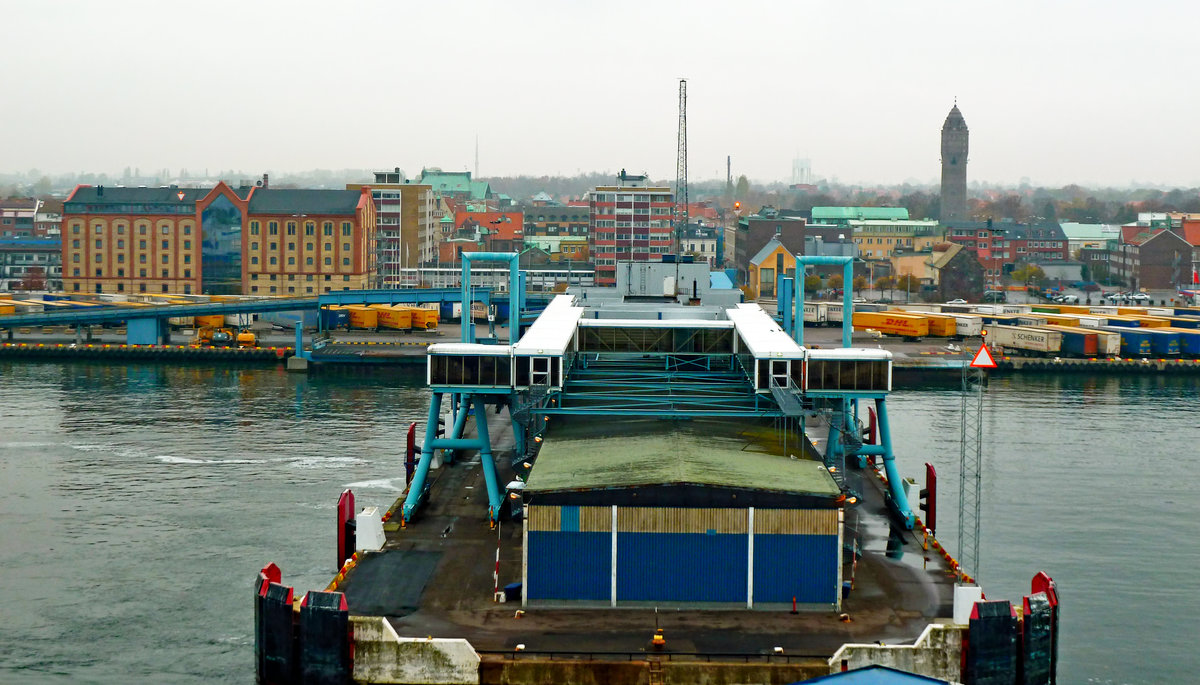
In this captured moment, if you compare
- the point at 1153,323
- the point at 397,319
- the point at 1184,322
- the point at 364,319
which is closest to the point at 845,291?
the point at 397,319

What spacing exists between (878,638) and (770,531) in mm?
3005

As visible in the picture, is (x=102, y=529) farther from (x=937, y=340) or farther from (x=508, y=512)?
(x=937, y=340)

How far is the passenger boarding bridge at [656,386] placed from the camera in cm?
3625

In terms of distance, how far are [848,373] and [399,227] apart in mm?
109697

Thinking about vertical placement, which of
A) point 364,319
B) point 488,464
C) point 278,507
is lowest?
point 278,507

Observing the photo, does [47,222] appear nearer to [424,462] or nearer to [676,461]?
[424,462]

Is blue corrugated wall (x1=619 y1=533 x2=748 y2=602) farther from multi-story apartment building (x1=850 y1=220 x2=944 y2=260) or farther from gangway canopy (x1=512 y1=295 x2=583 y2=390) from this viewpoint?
multi-story apartment building (x1=850 y1=220 x2=944 y2=260)

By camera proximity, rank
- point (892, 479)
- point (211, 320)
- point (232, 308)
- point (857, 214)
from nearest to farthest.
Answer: point (892, 479) → point (232, 308) → point (211, 320) → point (857, 214)

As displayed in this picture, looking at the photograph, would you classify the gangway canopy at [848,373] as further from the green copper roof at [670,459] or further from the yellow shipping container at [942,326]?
the yellow shipping container at [942,326]

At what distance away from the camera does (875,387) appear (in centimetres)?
3631

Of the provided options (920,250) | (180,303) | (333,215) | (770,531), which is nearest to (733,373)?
(770,531)

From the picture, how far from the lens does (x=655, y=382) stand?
42.7 metres

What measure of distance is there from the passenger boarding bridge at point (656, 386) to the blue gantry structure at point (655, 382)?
0.03 m

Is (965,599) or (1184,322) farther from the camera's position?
(1184,322)
